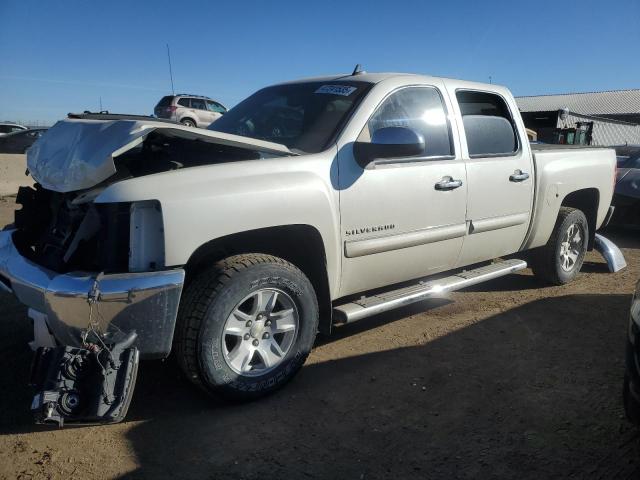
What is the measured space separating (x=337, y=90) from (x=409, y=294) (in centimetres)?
154

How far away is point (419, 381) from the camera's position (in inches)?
133

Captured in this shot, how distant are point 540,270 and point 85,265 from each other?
433 centimetres

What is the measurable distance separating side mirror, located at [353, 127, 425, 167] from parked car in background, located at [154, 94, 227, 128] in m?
17.7

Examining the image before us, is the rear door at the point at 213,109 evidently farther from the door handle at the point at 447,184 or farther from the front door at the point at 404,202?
the door handle at the point at 447,184

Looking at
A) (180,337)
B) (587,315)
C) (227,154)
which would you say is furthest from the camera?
(587,315)

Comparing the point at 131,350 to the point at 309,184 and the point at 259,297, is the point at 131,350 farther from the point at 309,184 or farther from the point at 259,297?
the point at 309,184

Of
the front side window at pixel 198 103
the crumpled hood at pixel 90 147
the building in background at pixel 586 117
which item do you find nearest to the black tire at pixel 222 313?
the crumpled hood at pixel 90 147

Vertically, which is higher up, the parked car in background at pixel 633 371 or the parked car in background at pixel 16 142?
the parked car in background at pixel 16 142

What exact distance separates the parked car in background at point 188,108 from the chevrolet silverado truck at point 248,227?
17080 millimetres

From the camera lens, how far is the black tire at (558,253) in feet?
17.1

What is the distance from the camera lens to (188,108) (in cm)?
2086

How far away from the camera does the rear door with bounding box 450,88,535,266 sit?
4133mm

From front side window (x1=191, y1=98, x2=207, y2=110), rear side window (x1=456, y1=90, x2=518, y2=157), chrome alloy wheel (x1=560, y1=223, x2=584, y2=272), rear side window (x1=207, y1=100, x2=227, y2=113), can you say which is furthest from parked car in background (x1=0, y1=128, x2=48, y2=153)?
rear side window (x1=207, y1=100, x2=227, y2=113)

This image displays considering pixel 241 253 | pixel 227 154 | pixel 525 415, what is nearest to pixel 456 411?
pixel 525 415
